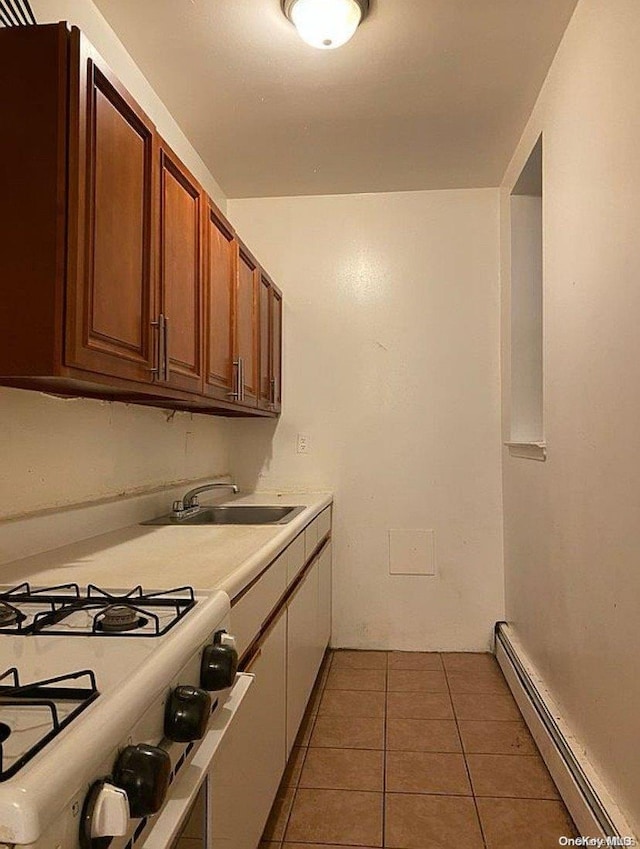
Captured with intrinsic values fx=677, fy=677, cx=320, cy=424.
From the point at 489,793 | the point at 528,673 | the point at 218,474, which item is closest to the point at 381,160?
the point at 218,474

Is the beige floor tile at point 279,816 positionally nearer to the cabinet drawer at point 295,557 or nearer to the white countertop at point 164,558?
the cabinet drawer at point 295,557

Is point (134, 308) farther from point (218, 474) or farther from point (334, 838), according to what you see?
Answer: point (218, 474)

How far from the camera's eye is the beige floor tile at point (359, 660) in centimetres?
347

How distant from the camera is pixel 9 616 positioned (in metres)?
1.19

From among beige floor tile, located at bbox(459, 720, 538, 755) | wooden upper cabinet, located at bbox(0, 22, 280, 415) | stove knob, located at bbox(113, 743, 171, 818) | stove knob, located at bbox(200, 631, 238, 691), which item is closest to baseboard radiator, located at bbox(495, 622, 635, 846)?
beige floor tile, located at bbox(459, 720, 538, 755)

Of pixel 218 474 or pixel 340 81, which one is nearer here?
pixel 340 81

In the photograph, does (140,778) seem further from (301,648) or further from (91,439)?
(301,648)

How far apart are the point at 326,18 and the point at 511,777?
8.48ft

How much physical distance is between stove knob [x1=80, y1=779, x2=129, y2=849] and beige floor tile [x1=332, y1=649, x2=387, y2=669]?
2906 millimetres

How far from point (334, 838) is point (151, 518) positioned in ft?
4.19

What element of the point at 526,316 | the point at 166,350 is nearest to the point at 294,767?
the point at 166,350

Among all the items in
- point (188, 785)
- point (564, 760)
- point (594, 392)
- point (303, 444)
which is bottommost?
point (564, 760)

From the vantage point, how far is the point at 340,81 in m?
2.58

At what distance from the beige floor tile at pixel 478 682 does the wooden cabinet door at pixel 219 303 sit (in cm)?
176
